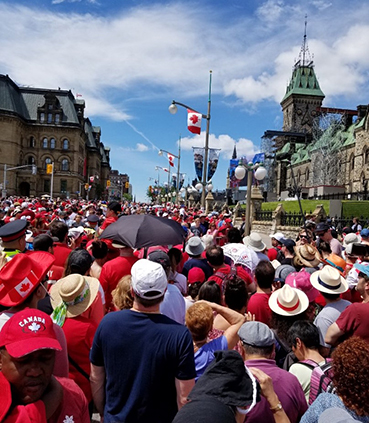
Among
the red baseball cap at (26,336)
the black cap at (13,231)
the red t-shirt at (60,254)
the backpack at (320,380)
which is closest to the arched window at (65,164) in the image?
the red t-shirt at (60,254)

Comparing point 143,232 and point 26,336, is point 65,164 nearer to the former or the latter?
point 143,232

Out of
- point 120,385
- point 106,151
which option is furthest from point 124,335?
point 106,151

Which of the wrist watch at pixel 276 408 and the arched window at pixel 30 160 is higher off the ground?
the arched window at pixel 30 160

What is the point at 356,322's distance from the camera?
376cm

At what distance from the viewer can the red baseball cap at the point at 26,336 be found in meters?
1.98

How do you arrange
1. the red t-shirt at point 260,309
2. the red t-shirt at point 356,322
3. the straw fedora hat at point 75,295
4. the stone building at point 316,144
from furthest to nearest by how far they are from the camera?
the stone building at point 316,144
the red t-shirt at point 260,309
the red t-shirt at point 356,322
the straw fedora hat at point 75,295

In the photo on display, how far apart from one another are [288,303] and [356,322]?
26.1 inches

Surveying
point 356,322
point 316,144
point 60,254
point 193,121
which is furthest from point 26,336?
point 316,144

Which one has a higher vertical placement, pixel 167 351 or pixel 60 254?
pixel 60 254

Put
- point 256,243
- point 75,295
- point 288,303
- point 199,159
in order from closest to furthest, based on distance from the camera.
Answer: point 75,295, point 288,303, point 256,243, point 199,159

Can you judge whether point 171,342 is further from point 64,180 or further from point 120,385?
point 64,180

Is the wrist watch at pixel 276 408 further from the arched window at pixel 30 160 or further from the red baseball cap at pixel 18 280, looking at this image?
the arched window at pixel 30 160

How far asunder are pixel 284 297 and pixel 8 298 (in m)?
2.68

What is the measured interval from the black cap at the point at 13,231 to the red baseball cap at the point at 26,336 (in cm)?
348
